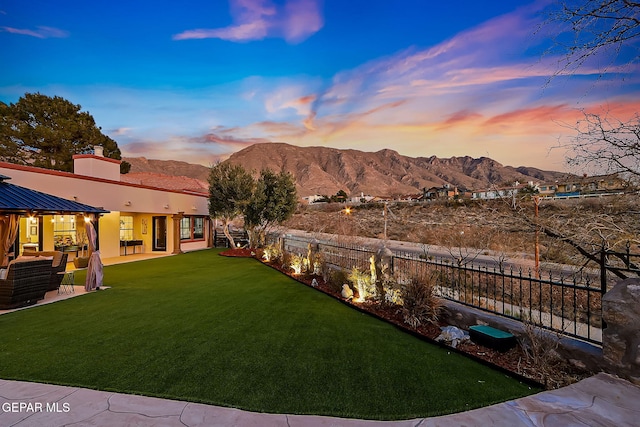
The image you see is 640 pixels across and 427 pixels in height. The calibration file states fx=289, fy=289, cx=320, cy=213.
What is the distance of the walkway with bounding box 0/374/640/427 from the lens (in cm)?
259

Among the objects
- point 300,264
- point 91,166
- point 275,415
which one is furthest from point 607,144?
point 91,166

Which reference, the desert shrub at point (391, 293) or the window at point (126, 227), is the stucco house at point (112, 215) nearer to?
the window at point (126, 227)

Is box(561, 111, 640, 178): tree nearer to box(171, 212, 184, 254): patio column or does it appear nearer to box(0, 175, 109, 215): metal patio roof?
box(0, 175, 109, 215): metal patio roof

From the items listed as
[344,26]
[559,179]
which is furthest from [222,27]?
[559,179]

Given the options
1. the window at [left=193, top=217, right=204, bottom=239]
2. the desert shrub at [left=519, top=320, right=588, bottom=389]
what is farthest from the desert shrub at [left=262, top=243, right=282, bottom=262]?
the desert shrub at [left=519, top=320, right=588, bottom=389]

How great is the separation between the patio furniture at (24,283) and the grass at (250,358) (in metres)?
0.70

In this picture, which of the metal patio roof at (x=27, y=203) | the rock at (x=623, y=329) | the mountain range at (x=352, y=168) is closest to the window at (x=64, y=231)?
the metal patio roof at (x=27, y=203)

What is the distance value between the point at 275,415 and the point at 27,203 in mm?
10200

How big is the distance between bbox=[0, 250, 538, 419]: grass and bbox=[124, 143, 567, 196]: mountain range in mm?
75557

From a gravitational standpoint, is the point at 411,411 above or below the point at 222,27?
below

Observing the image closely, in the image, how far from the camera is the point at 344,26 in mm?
13867

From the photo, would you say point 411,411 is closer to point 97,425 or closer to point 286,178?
point 97,425

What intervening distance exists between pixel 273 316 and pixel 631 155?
610cm

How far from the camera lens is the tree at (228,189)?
17094mm
